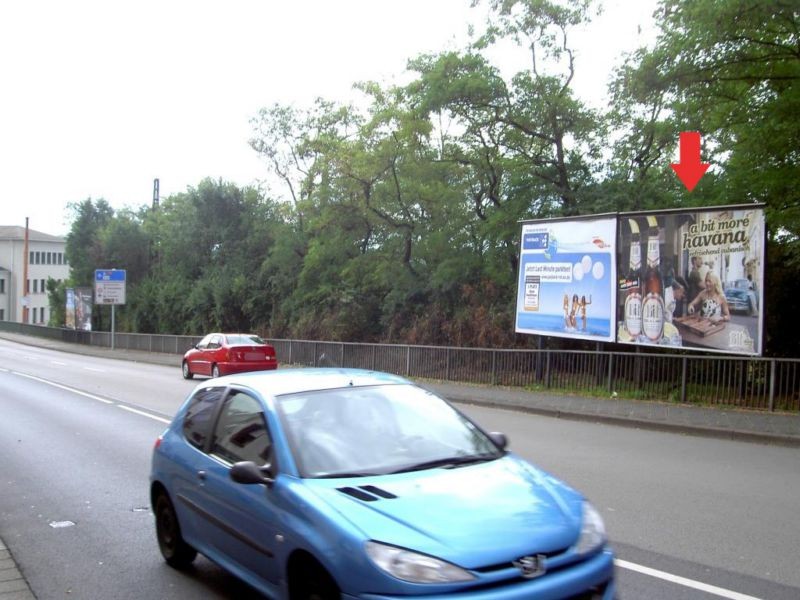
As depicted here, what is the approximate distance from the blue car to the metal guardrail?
10.7 metres

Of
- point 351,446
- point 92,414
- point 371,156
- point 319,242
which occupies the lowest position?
point 92,414

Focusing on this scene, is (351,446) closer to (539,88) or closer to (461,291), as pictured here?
(539,88)

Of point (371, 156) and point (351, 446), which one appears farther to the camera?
point (371, 156)

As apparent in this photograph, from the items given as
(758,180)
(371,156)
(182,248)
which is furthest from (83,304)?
(758,180)

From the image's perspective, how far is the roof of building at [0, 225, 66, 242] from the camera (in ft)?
312

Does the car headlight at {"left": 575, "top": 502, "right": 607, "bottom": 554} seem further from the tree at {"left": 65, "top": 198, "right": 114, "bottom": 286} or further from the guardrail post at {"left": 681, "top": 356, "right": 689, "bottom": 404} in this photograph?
the tree at {"left": 65, "top": 198, "right": 114, "bottom": 286}

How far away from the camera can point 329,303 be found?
30.9 meters

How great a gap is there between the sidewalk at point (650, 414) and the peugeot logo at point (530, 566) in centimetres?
911

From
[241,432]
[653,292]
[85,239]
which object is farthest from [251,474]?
[85,239]

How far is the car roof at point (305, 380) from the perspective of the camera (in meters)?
4.64

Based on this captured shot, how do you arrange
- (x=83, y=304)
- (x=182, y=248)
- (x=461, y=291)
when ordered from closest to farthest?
(x=461, y=291) → (x=182, y=248) → (x=83, y=304)

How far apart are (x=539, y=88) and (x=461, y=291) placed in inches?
288

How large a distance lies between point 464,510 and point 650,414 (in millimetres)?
10665

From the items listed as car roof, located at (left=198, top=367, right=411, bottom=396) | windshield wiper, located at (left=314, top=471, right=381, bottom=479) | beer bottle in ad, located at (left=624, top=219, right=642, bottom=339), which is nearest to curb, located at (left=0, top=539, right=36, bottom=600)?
car roof, located at (left=198, top=367, right=411, bottom=396)
